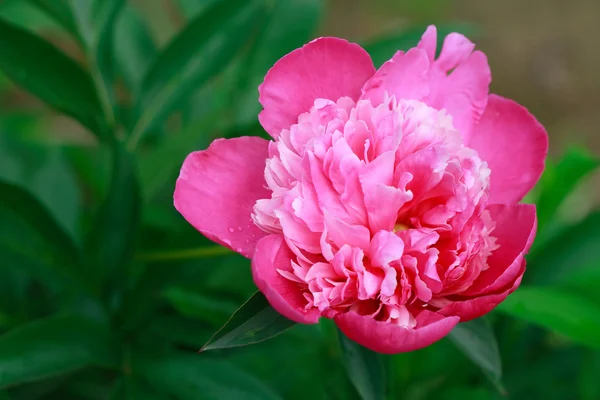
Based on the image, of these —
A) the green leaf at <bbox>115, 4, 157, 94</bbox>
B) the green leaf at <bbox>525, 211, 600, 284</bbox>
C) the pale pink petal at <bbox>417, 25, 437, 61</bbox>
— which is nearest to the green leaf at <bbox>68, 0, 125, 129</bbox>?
the green leaf at <bbox>115, 4, 157, 94</bbox>

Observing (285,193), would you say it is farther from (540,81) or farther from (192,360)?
(540,81)

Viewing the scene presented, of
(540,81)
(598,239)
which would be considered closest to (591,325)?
(598,239)

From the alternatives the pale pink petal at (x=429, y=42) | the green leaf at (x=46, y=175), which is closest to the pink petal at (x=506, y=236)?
the pale pink petal at (x=429, y=42)

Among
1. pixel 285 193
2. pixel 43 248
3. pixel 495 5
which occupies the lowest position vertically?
pixel 495 5

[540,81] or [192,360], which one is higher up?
[192,360]

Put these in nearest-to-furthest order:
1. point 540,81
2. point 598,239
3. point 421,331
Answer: point 421,331 < point 598,239 < point 540,81

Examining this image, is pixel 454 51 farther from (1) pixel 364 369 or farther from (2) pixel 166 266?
(2) pixel 166 266
